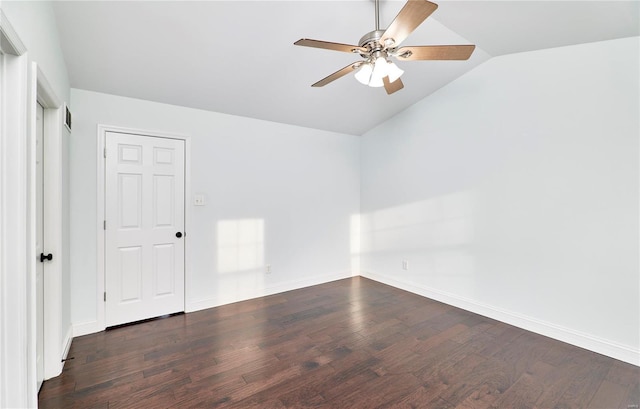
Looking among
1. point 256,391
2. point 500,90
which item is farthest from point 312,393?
point 500,90

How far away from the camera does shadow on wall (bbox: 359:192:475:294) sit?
3477 millimetres

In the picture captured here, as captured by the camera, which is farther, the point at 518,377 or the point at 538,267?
the point at 538,267

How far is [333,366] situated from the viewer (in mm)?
2303

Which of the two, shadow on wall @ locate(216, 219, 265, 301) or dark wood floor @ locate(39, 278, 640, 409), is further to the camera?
shadow on wall @ locate(216, 219, 265, 301)

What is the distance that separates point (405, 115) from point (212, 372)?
3775 mm

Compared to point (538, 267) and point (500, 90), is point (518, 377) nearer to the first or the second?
point (538, 267)

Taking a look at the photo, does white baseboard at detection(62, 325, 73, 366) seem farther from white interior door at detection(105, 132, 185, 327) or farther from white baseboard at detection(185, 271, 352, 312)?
white baseboard at detection(185, 271, 352, 312)

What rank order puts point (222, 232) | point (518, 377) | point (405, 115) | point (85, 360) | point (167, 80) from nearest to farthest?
point (518, 377)
point (85, 360)
point (167, 80)
point (222, 232)
point (405, 115)

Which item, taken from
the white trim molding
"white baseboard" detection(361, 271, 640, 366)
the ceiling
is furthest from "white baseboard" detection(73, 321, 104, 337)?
"white baseboard" detection(361, 271, 640, 366)

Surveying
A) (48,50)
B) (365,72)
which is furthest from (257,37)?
(48,50)

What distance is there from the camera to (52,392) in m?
1.99

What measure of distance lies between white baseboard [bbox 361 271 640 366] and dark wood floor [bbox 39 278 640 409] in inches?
3.3

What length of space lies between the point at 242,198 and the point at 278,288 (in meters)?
1.35

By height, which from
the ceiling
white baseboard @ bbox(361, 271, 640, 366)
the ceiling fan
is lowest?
white baseboard @ bbox(361, 271, 640, 366)
